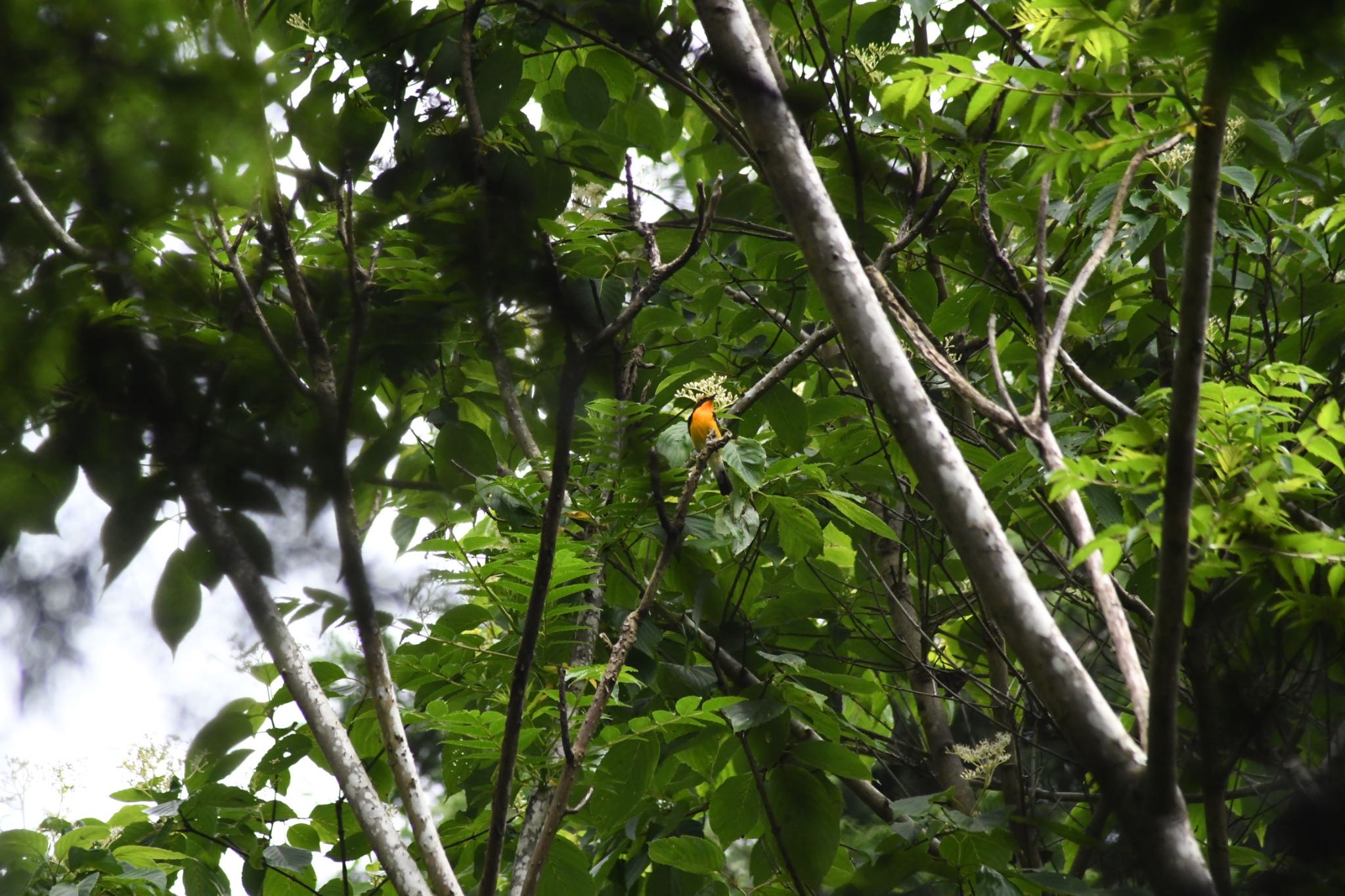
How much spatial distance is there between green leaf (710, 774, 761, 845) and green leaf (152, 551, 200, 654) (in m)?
1.20

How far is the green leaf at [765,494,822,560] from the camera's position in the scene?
1.66 m

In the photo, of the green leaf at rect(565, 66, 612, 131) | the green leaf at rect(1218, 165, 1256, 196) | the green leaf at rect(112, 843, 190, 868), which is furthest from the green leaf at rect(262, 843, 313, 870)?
the green leaf at rect(1218, 165, 1256, 196)

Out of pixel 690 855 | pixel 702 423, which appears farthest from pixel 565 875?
pixel 702 423

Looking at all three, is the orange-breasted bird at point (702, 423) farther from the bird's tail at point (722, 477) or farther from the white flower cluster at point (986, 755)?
the white flower cluster at point (986, 755)

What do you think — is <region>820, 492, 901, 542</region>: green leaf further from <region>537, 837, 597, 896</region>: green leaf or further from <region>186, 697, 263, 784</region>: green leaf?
<region>186, 697, 263, 784</region>: green leaf

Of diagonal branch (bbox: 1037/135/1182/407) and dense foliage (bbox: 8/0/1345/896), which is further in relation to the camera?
diagonal branch (bbox: 1037/135/1182/407)

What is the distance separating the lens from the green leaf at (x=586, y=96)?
181 centimetres

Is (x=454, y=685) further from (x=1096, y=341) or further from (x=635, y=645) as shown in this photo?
(x=1096, y=341)

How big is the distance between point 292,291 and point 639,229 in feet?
2.38

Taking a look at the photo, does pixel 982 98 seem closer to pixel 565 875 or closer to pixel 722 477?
pixel 722 477

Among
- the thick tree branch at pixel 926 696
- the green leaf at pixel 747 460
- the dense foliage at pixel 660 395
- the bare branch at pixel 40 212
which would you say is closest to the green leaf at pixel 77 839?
the dense foliage at pixel 660 395

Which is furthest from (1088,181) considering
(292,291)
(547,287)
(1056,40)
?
(292,291)

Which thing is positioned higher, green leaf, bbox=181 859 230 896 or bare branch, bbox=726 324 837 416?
bare branch, bbox=726 324 837 416

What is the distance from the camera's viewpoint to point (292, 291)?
703 millimetres
